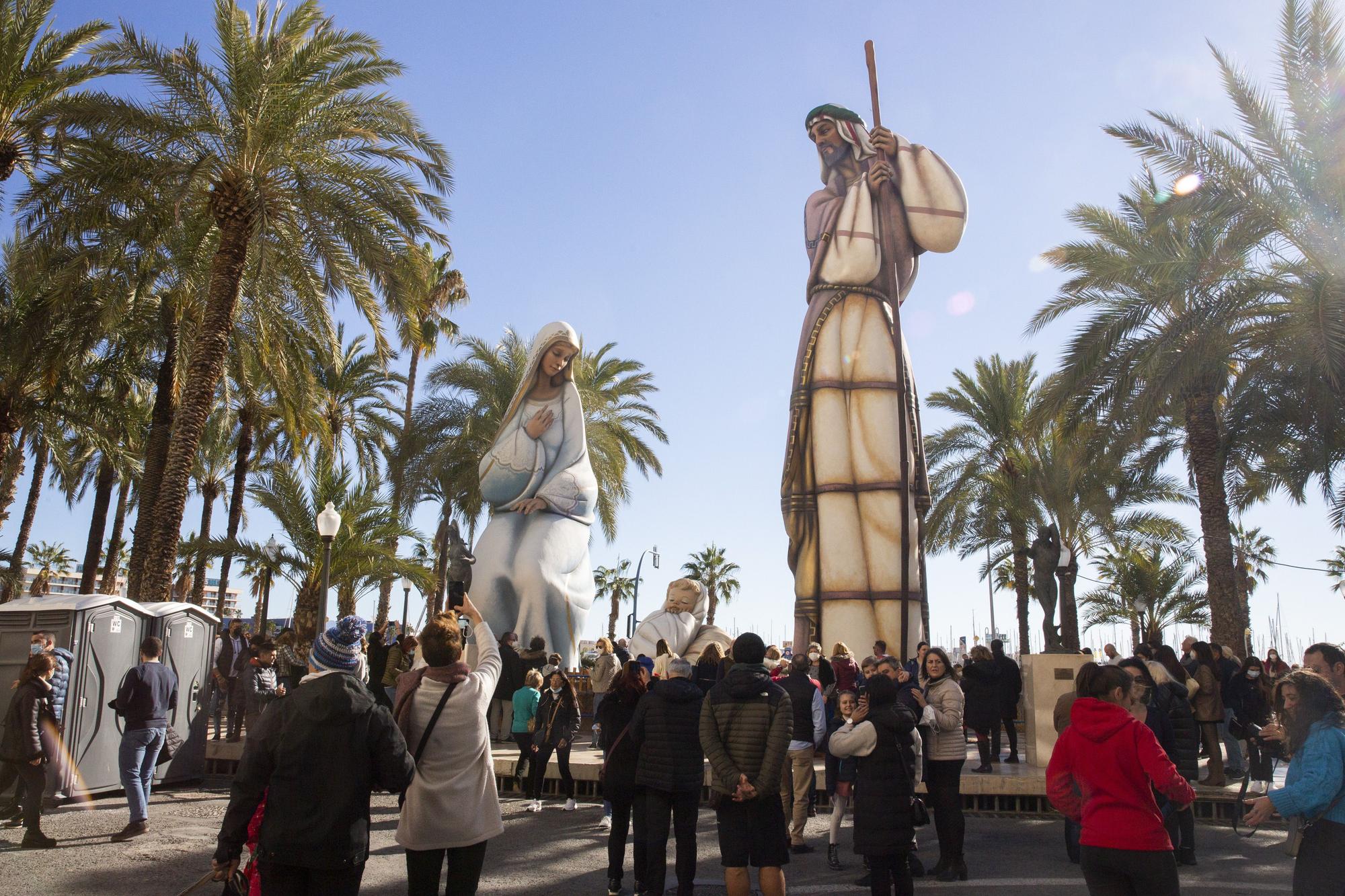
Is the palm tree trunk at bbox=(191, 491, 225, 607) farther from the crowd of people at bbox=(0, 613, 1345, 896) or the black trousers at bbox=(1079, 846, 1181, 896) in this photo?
the black trousers at bbox=(1079, 846, 1181, 896)

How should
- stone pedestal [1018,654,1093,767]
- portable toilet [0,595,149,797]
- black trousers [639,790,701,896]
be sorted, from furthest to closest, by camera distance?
stone pedestal [1018,654,1093,767] → portable toilet [0,595,149,797] → black trousers [639,790,701,896]

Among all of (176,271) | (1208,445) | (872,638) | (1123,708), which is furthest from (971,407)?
(1123,708)

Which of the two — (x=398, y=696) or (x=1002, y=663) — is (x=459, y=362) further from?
(x=398, y=696)

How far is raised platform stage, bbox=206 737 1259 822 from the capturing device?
966cm

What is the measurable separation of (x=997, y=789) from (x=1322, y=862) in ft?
20.0

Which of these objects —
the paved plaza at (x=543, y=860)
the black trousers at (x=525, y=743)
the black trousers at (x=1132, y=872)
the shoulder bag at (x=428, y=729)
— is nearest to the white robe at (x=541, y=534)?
the black trousers at (x=525, y=743)

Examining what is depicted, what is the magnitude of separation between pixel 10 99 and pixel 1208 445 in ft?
57.7

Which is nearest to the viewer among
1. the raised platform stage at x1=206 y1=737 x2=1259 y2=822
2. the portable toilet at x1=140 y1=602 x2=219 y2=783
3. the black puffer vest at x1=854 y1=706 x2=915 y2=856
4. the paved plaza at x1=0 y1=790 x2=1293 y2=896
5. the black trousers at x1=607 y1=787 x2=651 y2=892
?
the black puffer vest at x1=854 y1=706 x2=915 y2=856

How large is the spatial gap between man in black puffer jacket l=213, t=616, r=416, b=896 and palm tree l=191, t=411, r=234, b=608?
18323mm

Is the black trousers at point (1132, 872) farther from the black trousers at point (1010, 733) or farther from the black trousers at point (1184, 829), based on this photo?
the black trousers at point (1010, 733)

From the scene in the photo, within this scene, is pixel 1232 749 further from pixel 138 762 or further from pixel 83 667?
pixel 83 667

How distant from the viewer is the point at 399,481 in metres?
24.9

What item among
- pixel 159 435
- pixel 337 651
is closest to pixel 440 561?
pixel 159 435

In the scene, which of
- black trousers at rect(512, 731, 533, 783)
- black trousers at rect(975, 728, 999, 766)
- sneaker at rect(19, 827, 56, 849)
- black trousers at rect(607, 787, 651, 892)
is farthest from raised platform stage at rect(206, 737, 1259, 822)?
black trousers at rect(607, 787, 651, 892)
